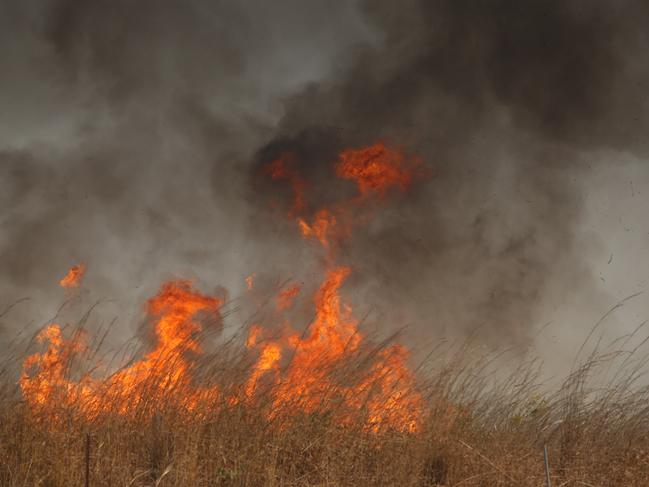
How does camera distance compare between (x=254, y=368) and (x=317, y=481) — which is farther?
(x=254, y=368)

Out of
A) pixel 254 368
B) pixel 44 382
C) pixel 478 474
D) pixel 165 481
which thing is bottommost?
pixel 165 481

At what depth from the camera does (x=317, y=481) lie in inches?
186

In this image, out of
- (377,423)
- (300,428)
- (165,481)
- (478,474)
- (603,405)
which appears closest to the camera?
(165,481)

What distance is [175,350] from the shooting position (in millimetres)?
5785

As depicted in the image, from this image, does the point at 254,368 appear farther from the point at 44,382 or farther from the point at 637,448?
the point at 637,448

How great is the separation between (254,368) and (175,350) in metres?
0.69

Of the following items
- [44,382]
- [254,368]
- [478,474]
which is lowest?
[478,474]

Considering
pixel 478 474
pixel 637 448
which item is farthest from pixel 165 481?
A: pixel 637 448

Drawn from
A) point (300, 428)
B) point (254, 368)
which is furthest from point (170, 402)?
point (300, 428)

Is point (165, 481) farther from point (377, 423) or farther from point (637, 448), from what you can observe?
point (637, 448)

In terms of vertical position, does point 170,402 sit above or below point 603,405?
below

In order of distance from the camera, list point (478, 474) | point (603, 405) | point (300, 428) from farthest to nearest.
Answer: point (603, 405)
point (300, 428)
point (478, 474)

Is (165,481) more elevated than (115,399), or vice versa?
(115,399)

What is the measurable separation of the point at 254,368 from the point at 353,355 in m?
0.85
